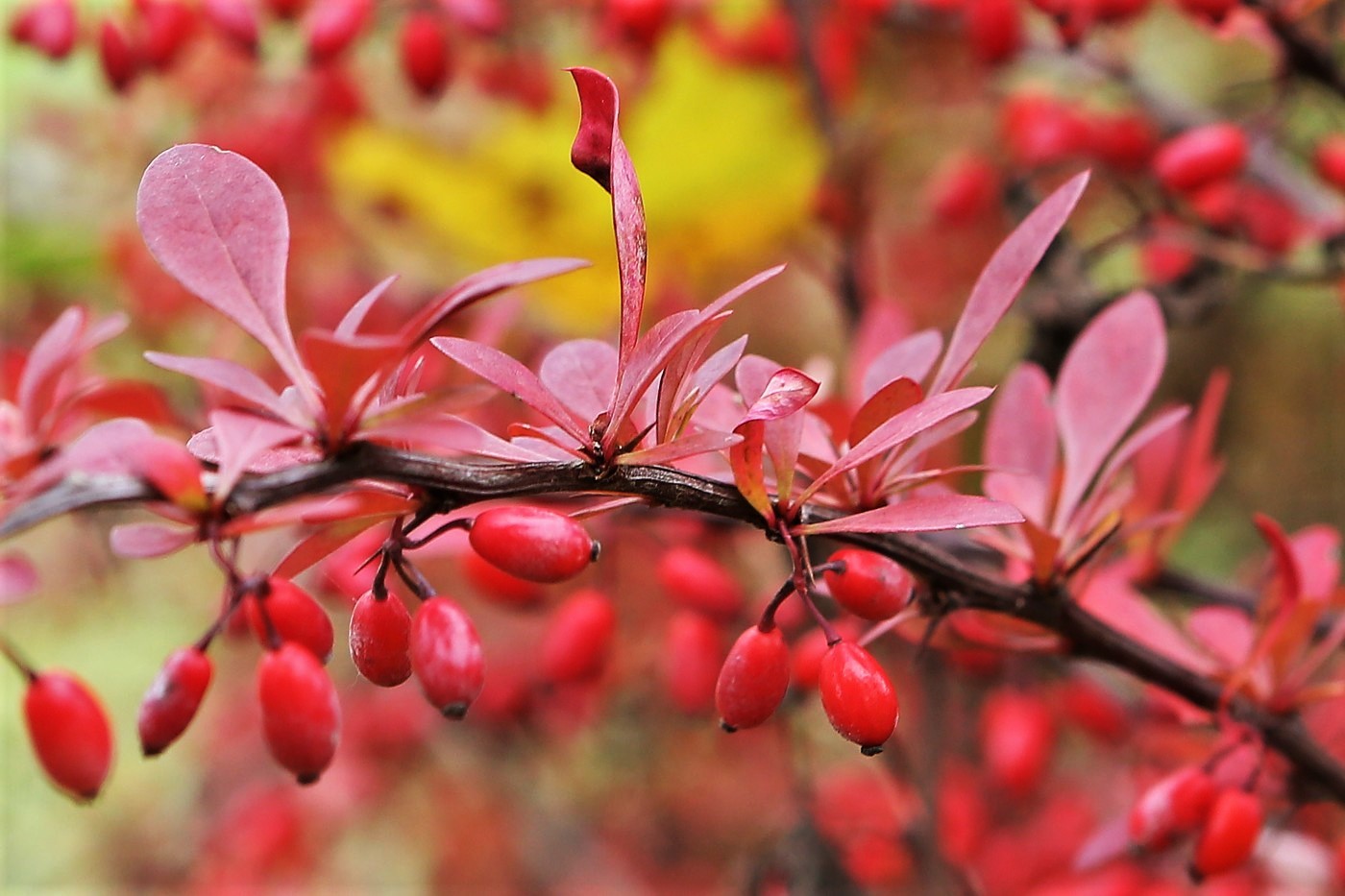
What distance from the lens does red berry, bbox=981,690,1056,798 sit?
84 cm

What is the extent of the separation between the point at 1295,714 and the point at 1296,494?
3.49ft

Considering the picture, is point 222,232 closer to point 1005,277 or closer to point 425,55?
point 1005,277

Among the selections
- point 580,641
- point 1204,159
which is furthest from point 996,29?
point 580,641

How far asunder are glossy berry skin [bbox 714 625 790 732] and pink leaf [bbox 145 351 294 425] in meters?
0.13

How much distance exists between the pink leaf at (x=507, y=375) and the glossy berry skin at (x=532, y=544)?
0.10 ft

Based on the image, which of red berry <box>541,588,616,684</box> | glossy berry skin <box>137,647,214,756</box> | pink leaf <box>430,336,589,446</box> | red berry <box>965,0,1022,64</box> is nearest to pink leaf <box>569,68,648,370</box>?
pink leaf <box>430,336,589,446</box>

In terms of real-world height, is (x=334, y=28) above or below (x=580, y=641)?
above

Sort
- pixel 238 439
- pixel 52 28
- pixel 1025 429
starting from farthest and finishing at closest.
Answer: pixel 52 28 → pixel 1025 429 → pixel 238 439

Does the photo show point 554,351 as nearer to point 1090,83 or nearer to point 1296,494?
point 1090,83

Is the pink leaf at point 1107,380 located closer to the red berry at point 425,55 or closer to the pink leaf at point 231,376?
the pink leaf at point 231,376

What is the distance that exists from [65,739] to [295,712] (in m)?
0.07

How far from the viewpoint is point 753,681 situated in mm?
315

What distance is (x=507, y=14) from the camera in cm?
105

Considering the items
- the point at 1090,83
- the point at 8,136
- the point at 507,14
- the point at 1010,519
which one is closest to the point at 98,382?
the point at 1010,519
